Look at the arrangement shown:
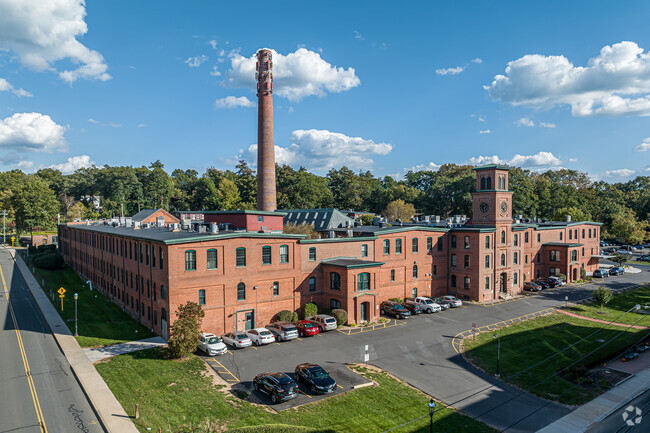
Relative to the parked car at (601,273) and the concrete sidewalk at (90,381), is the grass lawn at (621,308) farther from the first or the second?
the concrete sidewalk at (90,381)

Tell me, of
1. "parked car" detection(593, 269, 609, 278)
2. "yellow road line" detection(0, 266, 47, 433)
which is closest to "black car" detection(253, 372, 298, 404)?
"yellow road line" detection(0, 266, 47, 433)

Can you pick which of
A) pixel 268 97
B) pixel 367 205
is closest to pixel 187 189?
pixel 367 205

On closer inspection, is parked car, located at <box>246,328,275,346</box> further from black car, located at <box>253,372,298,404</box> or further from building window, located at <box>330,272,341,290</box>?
building window, located at <box>330,272,341,290</box>

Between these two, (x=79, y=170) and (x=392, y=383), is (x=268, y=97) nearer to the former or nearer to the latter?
(x=392, y=383)

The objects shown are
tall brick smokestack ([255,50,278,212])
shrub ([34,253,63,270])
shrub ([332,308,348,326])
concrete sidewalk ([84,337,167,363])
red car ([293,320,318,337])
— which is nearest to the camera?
concrete sidewalk ([84,337,167,363])

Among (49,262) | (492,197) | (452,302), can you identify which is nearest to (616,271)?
(492,197)

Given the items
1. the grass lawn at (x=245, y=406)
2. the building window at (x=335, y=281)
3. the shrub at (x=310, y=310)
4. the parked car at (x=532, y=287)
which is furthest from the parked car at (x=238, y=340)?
the parked car at (x=532, y=287)

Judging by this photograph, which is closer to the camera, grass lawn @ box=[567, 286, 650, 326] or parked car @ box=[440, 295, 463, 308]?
grass lawn @ box=[567, 286, 650, 326]
